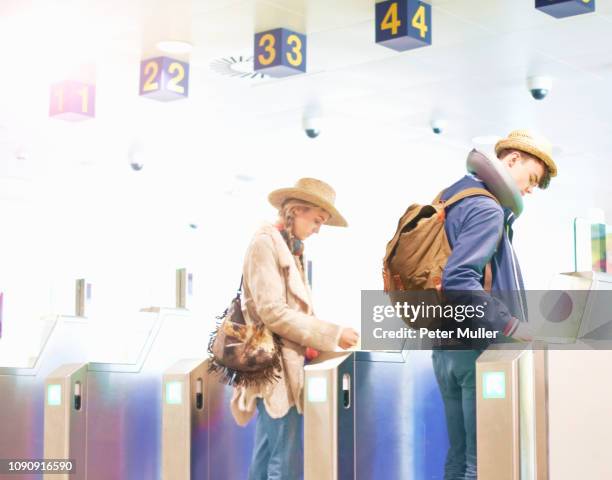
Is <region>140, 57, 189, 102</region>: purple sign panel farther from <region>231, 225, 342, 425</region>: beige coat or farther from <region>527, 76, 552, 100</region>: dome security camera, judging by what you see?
<region>231, 225, 342, 425</region>: beige coat

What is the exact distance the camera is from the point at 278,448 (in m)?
4.11

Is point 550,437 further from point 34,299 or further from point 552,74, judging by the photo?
point 34,299

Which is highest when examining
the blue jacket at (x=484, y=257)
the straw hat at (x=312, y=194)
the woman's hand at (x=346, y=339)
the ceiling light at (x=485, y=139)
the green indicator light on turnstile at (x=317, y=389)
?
the ceiling light at (x=485, y=139)

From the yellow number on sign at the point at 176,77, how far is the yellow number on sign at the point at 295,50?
918 mm

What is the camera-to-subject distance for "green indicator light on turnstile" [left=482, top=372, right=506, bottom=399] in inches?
139

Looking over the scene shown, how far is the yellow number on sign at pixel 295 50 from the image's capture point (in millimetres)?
6781

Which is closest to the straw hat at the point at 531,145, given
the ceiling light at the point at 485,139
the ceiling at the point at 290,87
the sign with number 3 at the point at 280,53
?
the ceiling at the point at 290,87

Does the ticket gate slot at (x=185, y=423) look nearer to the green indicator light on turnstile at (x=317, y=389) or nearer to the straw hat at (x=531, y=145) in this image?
the green indicator light on turnstile at (x=317, y=389)

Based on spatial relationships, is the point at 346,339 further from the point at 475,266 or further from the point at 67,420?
the point at 67,420

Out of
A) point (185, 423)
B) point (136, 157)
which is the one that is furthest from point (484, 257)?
point (136, 157)

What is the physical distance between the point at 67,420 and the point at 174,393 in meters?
0.79

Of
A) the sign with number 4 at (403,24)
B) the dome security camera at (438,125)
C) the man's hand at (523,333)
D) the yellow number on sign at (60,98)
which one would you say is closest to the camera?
the man's hand at (523,333)

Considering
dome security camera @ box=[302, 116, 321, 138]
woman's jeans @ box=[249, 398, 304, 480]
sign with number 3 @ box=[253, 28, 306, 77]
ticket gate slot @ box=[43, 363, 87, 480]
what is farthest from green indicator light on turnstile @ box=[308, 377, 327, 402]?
dome security camera @ box=[302, 116, 321, 138]

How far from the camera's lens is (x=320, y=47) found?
24.5 ft
